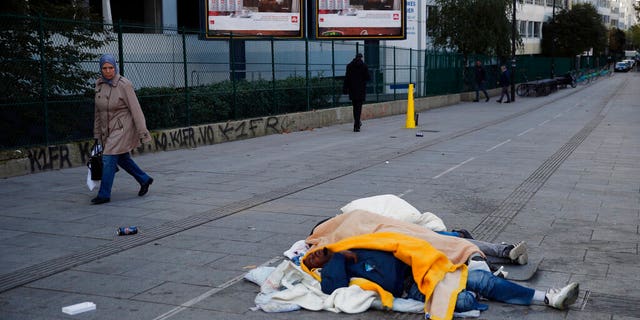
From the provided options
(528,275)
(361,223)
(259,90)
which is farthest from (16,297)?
(259,90)

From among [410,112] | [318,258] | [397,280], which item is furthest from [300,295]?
[410,112]

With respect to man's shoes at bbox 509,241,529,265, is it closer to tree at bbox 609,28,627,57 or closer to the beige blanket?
the beige blanket

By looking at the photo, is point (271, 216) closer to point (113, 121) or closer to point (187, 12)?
point (113, 121)

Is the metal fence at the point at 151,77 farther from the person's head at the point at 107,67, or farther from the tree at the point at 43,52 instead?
the person's head at the point at 107,67

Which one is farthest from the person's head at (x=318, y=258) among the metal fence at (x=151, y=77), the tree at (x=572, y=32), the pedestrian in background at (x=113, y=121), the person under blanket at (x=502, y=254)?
the tree at (x=572, y=32)

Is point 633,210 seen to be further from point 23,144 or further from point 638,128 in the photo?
point 638,128

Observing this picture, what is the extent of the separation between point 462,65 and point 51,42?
2594 cm

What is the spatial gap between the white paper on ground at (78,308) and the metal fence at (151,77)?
674 centimetres

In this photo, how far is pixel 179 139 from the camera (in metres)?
14.6

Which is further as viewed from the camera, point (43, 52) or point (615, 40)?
point (615, 40)

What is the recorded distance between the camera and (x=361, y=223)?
5.38 meters

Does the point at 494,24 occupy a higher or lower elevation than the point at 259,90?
higher

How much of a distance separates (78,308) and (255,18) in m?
18.2

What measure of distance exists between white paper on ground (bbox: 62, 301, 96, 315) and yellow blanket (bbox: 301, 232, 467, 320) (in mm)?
1839
